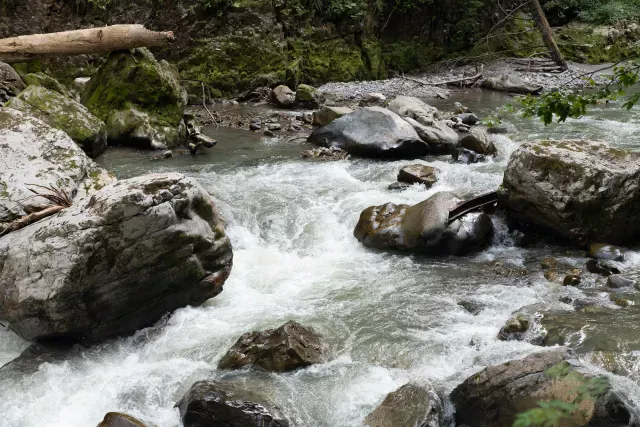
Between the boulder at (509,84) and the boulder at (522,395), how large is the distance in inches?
552

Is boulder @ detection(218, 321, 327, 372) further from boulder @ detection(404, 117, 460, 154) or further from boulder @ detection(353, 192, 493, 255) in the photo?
boulder @ detection(404, 117, 460, 154)

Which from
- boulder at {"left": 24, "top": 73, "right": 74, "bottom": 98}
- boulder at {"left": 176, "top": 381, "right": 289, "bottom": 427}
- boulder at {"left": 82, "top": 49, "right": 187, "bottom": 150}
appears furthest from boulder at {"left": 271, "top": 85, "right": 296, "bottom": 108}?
boulder at {"left": 176, "top": 381, "right": 289, "bottom": 427}

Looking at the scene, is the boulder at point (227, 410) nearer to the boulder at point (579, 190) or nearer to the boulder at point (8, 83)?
the boulder at point (579, 190)

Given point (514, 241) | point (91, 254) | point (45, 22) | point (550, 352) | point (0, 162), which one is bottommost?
point (514, 241)

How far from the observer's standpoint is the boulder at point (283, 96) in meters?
15.4

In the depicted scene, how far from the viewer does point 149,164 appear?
1023cm

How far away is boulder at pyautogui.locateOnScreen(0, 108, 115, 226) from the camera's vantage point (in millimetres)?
6418

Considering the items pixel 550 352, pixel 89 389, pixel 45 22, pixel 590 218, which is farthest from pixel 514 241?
pixel 45 22

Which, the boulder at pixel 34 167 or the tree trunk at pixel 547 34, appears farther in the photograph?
the tree trunk at pixel 547 34

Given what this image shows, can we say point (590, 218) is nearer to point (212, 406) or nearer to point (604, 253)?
point (604, 253)

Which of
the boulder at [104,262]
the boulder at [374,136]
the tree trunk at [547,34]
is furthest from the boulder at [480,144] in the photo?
the tree trunk at [547,34]

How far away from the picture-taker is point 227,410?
4.37 meters

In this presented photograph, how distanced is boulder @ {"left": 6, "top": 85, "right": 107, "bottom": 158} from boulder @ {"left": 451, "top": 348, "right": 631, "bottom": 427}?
7.77 metres

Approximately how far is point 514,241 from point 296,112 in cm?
830
